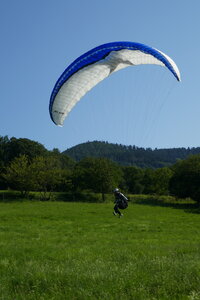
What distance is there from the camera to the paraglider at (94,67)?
49.7 ft

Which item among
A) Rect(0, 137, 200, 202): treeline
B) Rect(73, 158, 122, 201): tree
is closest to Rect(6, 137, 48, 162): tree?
Rect(0, 137, 200, 202): treeline


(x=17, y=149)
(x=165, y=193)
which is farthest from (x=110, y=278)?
(x=17, y=149)

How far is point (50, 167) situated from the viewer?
190 ft

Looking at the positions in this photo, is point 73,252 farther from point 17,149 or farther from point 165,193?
point 17,149

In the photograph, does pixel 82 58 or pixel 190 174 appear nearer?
pixel 82 58

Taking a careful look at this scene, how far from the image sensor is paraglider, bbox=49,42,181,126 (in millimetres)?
15134

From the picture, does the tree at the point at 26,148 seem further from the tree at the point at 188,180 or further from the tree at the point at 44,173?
the tree at the point at 188,180

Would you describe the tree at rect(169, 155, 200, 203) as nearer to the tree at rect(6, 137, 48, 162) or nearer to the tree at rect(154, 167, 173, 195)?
the tree at rect(154, 167, 173, 195)

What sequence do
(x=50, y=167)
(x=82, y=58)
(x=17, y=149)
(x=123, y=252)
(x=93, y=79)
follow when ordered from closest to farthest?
1. (x=123, y=252)
2. (x=82, y=58)
3. (x=93, y=79)
4. (x=50, y=167)
5. (x=17, y=149)

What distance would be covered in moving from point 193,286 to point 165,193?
64077 mm

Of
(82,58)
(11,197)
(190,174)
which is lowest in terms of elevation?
(11,197)

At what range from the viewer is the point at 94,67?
16.6 meters

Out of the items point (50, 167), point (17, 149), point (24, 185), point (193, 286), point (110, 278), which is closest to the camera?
point (193, 286)

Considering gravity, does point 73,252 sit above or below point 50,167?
below
